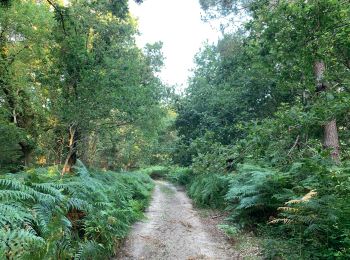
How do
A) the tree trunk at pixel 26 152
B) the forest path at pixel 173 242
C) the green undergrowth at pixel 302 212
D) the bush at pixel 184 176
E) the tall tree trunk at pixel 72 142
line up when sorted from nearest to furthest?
1. the green undergrowth at pixel 302 212
2. the forest path at pixel 173 242
3. the tall tree trunk at pixel 72 142
4. the tree trunk at pixel 26 152
5. the bush at pixel 184 176

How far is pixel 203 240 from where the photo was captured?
7762 millimetres

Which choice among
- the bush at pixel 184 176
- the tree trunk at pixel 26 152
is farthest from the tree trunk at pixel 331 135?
the bush at pixel 184 176

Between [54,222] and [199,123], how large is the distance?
16802mm

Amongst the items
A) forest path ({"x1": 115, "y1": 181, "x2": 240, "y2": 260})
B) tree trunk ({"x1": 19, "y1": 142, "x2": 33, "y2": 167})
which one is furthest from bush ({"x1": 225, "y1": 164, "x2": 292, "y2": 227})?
tree trunk ({"x1": 19, "y1": 142, "x2": 33, "y2": 167})

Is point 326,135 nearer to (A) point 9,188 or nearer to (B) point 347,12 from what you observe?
(B) point 347,12

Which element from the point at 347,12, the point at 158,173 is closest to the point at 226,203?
the point at 347,12

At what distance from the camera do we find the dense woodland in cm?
526

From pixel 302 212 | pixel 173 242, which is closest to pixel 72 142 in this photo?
pixel 173 242

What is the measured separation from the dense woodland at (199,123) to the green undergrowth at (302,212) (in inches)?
1.2

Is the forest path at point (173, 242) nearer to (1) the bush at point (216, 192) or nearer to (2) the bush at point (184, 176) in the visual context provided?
(1) the bush at point (216, 192)

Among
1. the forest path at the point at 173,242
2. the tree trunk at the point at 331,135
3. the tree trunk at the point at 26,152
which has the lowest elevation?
the forest path at the point at 173,242

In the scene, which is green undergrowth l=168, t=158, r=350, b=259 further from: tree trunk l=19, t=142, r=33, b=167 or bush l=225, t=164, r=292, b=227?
tree trunk l=19, t=142, r=33, b=167

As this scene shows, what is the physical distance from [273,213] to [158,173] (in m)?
31.5

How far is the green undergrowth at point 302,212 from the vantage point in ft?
16.9
